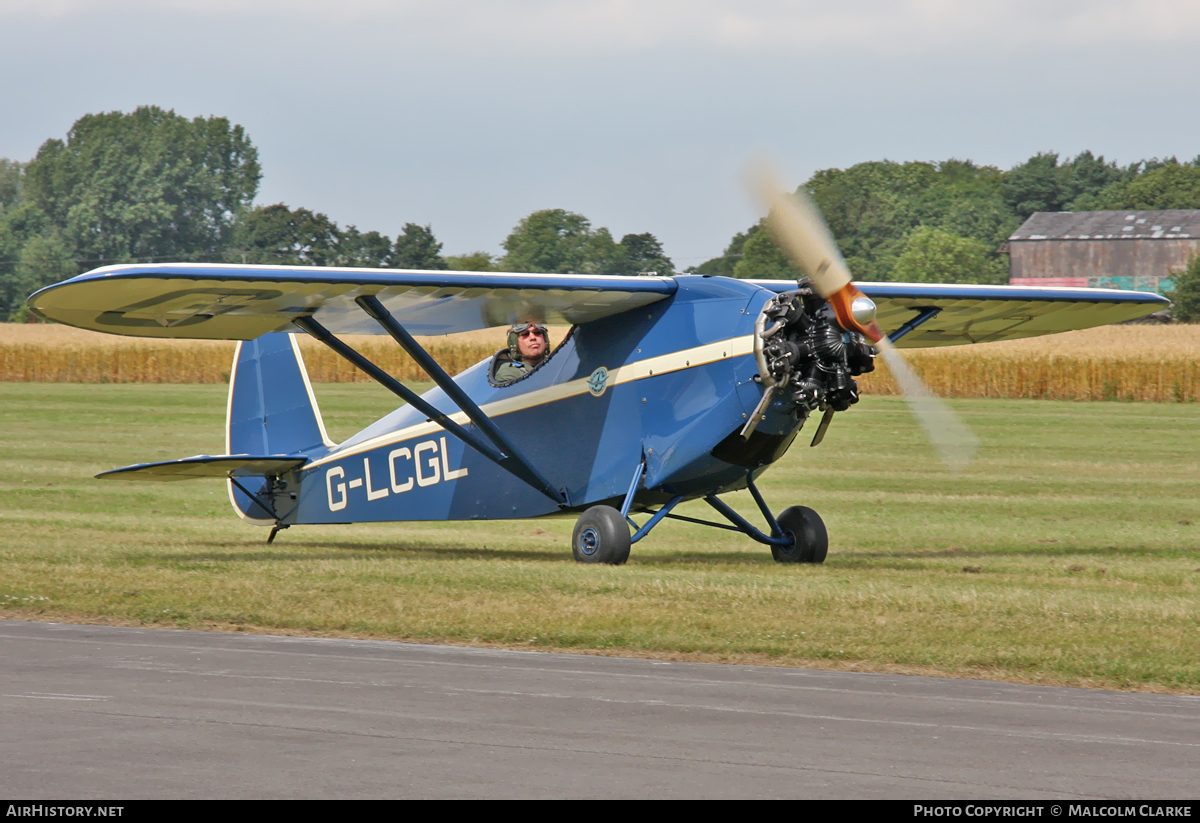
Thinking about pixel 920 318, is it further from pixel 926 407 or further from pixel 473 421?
pixel 473 421

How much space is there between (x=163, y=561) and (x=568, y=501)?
12.4 ft

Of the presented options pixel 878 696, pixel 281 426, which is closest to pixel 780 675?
pixel 878 696

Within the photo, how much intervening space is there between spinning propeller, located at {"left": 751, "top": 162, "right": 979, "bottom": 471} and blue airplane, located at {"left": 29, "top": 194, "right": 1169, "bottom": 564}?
0.02 m

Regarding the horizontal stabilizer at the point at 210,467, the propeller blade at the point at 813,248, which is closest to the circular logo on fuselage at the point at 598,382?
the propeller blade at the point at 813,248

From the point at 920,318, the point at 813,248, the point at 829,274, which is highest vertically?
the point at 813,248

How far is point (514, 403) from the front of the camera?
14883 millimetres

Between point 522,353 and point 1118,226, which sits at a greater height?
point 1118,226

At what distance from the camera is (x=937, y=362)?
147ft

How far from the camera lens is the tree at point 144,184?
112 meters

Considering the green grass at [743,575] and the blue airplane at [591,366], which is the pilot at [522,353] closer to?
the blue airplane at [591,366]

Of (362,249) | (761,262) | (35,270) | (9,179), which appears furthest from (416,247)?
(9,179)

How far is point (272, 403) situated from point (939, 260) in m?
94.4

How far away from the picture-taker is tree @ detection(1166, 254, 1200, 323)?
2859 inches
